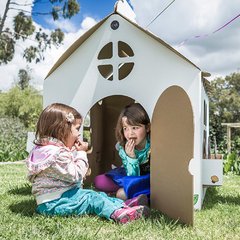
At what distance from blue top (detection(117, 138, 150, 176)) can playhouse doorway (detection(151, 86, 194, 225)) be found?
35cm

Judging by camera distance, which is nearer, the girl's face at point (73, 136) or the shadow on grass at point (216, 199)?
the girl's face at point (73, 136)

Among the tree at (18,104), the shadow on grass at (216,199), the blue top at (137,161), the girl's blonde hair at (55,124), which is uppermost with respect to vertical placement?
the tree at (18,104)

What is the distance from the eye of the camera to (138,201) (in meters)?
2.83

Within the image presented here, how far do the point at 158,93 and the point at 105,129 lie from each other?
5.94 ft

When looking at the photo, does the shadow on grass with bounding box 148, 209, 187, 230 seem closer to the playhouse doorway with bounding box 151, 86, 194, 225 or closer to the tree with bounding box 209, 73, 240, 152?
the playhouse doorway with bounding box 151, 86, 194, 225

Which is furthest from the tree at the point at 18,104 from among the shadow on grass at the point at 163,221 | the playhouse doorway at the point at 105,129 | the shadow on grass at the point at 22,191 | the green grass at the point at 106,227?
the shadow on grass at the point at 163,221

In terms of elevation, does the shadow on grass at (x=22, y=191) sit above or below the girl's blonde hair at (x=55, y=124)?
below

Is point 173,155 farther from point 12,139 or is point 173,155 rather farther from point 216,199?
point 12,139

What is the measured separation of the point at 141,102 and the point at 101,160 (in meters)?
1.69

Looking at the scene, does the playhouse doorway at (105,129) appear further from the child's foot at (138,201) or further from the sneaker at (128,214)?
the sneaker at (128,214)

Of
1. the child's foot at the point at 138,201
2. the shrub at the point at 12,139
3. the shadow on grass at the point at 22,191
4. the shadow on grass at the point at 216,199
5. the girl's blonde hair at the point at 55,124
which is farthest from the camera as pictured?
the shrub at the point at 12,139

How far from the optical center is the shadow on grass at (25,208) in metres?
2.73

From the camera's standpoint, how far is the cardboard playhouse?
103 inches

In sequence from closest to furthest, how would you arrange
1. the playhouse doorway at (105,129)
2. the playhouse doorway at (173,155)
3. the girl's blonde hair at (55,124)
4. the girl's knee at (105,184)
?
the playhouse doorway at (173,155)
the girl's blonde hair at (55,124)
the girl's knee at (105,184)
the playhouse doorway at (105,129)
